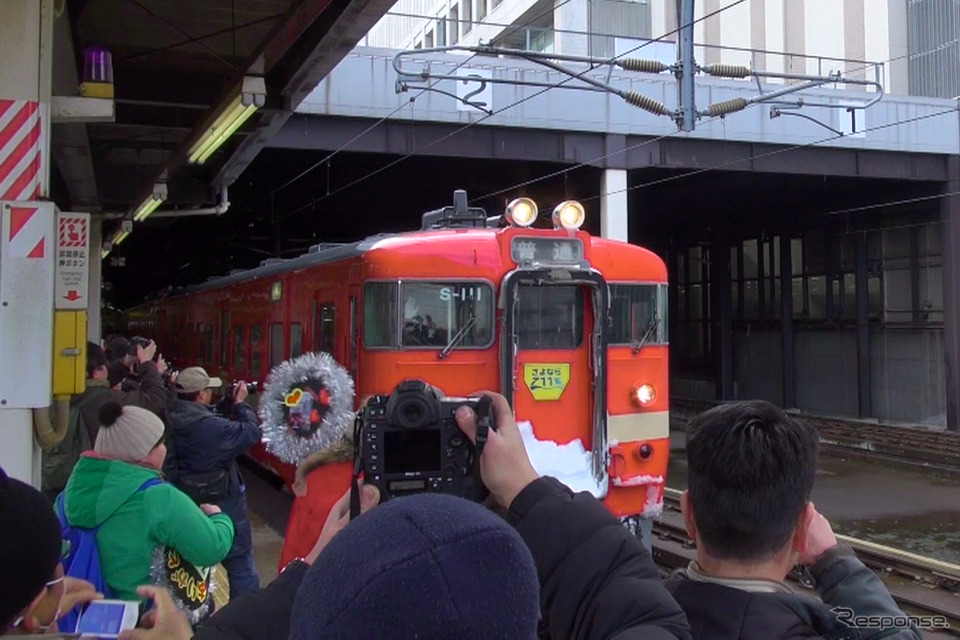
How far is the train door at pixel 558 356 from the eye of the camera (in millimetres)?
7355

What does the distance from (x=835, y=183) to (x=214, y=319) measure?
49.3ft

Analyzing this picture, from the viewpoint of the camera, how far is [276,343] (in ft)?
34.4

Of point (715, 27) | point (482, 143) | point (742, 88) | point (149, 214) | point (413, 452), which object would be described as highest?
point (715, 27)

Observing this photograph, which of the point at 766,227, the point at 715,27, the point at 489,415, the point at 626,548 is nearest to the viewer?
the point at 626,548

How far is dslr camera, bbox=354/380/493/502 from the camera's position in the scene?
203 cm

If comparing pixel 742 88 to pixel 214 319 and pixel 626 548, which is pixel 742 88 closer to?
pixel 214 319

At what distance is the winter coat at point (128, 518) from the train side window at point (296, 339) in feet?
20.8

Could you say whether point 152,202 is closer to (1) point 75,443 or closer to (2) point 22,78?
(1) point 75,443

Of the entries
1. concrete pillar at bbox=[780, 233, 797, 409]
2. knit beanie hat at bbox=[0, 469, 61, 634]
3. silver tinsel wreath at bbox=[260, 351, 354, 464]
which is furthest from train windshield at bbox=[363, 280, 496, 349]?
concrete pillar at bbox=[780, 233, 797, 409]

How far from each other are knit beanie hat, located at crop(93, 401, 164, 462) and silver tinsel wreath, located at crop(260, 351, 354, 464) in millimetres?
579

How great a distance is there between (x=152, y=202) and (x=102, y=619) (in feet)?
32.2

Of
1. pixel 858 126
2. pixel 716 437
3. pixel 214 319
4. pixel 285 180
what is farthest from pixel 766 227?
pixel 716 437

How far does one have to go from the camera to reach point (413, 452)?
2.06 metres

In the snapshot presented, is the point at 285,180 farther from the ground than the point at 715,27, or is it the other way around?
the point at 715,27
